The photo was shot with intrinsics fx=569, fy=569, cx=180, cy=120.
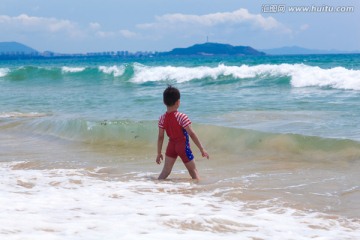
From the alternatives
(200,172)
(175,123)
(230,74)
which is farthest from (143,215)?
(230,74)

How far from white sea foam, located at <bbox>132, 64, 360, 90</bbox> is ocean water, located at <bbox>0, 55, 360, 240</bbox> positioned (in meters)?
4.53

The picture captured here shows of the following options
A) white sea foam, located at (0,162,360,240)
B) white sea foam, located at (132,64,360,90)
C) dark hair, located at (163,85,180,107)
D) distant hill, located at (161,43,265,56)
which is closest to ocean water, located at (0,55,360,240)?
white sea foam, located at (0,162,360,240)

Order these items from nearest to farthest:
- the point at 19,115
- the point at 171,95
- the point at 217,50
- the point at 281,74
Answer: the point at 171,95, the point at 19,115, the point at 281,74, the point at 217,50

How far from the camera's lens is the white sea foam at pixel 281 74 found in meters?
20.4

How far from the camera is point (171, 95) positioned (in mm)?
6484

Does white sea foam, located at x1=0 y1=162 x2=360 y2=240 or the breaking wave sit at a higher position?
the breaking wave

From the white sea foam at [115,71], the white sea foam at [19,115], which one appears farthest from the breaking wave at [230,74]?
the white sea foam at [19,115]

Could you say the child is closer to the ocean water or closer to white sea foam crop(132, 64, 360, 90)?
the ocean water

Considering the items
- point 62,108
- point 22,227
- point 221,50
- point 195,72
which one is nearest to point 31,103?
point 62,108

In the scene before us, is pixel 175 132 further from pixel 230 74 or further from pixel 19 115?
pixel 230 74

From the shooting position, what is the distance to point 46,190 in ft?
19.5

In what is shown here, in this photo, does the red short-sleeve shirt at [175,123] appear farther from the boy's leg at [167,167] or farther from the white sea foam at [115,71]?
the white sea foam at [115,71]

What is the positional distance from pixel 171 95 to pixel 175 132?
0.47 metres

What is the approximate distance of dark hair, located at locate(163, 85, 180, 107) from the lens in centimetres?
647
